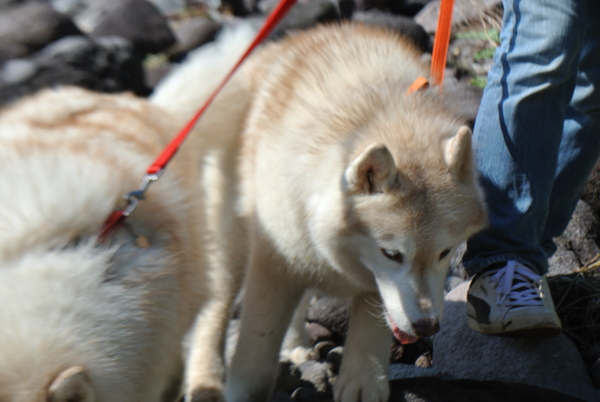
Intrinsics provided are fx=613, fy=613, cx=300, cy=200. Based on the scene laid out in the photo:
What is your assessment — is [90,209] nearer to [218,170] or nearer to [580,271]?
[218,170]

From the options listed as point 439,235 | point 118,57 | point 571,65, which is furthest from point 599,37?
point 118,57

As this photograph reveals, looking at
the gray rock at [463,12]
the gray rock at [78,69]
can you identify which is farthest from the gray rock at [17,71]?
the gray rock at [463,12]

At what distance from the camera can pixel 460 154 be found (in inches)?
Answer: 98.7

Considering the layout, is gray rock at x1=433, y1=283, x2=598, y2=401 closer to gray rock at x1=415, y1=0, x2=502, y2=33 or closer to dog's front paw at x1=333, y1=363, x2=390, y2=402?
dog's front paw at x1=333, y1=363, x2=390, y2=402

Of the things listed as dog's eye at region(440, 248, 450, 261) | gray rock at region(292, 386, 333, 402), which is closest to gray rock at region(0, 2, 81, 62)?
gray rock at region(292, 386, 333, 402)

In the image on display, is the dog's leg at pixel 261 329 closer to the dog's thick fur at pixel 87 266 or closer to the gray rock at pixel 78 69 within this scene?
the dog's thick fur at pixel 87 266

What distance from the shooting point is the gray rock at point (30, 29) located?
6859 mm

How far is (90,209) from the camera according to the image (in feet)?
6.84

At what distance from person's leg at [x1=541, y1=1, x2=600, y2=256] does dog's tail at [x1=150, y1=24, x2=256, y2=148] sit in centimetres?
174

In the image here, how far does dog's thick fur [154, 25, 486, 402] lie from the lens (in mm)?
2488

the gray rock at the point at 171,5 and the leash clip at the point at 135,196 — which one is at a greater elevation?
the leash clip at the point at 135,196

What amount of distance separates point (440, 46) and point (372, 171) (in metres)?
1.05

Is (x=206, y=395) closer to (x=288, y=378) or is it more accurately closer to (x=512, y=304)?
(x=288, y=378)

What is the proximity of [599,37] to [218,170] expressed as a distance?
Result: 208 centimetres
